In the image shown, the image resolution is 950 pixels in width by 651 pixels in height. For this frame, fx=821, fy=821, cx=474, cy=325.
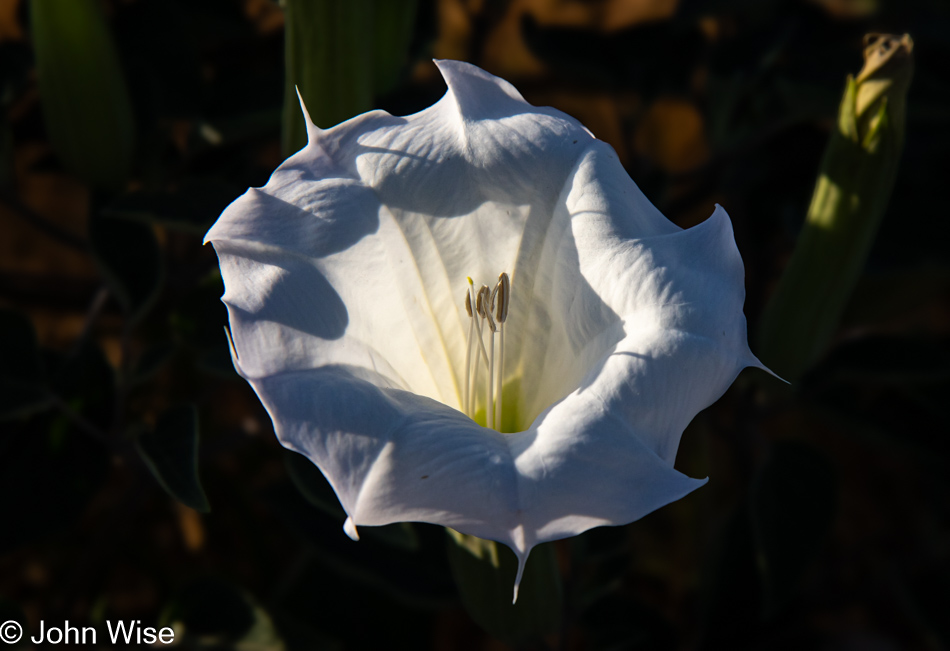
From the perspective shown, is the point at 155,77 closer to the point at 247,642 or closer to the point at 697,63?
the point at 247,642

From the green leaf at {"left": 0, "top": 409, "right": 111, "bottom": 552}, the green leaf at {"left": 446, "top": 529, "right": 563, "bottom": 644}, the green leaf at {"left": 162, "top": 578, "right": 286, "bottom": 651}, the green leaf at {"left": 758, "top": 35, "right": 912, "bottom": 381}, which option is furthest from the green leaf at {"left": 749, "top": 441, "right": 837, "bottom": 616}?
the green leaf at {"left": 0, "top": 409, "right": 111, "bottom": 552}

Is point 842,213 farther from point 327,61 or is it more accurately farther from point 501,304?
point 327,61

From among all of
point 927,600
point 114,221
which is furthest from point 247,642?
point 927,600

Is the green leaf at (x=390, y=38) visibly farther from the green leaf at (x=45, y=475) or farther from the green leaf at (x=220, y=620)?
the green leaf at (x=220, y=620)

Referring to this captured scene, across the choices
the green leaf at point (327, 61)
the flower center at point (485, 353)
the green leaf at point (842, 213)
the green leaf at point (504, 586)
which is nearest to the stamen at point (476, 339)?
the flower center at point (485, 353)

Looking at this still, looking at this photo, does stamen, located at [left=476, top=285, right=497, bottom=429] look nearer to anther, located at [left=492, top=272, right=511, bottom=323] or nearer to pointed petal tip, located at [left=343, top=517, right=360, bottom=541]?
anther, located at [left=492, top=272, right=511, bottom=323]

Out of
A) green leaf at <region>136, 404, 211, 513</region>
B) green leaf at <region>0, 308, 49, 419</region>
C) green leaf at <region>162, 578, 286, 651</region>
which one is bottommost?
green leaf at <region>162, 578, 286, 651</region>
